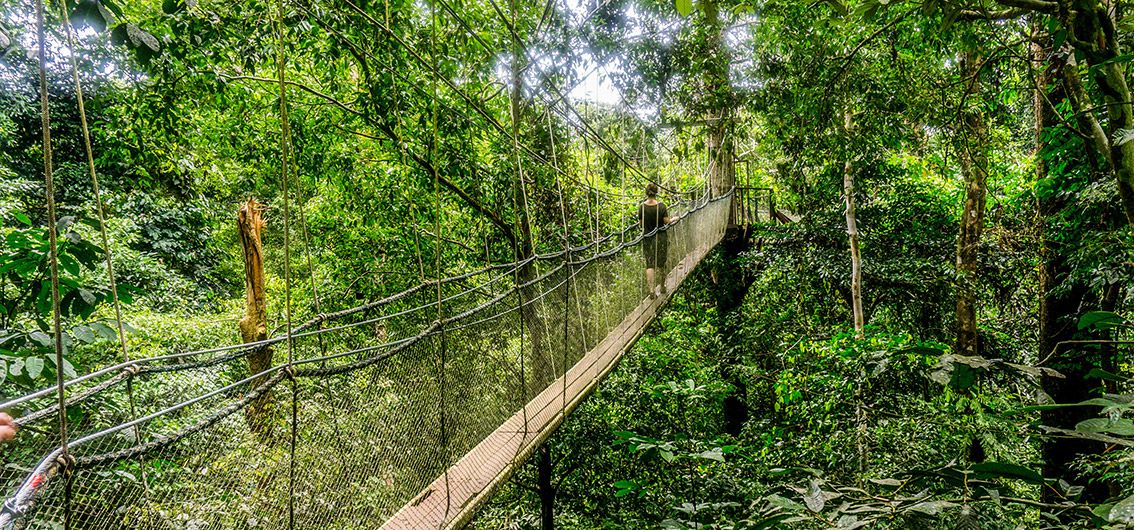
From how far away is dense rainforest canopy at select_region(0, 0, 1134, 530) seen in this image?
121cm

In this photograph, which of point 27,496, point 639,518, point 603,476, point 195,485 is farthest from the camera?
point 603,476

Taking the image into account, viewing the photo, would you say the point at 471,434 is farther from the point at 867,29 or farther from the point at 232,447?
the point at 867,29

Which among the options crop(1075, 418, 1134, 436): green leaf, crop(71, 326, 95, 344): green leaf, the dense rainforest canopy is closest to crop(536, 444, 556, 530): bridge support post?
the dense rainforest canopy

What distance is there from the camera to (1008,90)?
2697mm

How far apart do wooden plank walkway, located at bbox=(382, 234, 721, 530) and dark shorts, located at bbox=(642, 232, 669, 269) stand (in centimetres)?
76

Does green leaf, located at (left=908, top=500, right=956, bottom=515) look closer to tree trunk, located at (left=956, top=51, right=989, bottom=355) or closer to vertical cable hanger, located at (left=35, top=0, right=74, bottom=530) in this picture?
vertical cable hanger, located at (left=35, top=0, right=74, bottom=530)

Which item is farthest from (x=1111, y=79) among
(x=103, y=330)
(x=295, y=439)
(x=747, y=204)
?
(x=747, y=204)

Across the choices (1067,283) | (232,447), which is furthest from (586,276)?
(1067,283)

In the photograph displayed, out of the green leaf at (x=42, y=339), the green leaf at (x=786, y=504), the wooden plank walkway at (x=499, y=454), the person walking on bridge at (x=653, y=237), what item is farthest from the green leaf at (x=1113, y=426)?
the person walking on bridge at (x=653, y=237)

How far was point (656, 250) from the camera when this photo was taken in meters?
3.43

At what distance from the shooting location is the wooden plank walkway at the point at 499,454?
4.33 feet

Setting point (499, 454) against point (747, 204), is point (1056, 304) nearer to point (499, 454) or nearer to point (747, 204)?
point (499, 454)

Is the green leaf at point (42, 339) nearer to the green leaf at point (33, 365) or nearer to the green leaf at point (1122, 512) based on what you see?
the green leaf at point (33, 365)

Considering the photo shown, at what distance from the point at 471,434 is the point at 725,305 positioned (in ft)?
15.3
